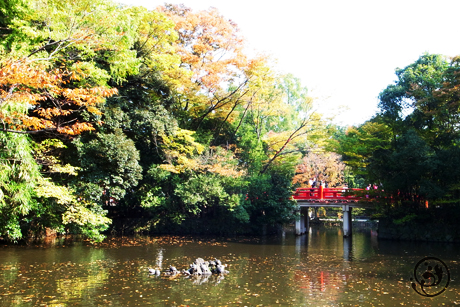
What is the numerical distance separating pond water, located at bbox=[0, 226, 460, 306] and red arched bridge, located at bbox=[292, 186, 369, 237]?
230 inches

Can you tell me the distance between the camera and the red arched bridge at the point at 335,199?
21625mm

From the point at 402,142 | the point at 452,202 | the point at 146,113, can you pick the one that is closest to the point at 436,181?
the point at 452,202

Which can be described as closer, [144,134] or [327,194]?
[144,134]

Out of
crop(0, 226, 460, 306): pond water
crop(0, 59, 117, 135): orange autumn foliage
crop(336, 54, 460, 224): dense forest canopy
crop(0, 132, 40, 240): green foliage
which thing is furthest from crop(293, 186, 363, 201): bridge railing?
crop(0, 59, 117, 135): orange autumn foliage

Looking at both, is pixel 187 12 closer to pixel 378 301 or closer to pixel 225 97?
pixel 225 97

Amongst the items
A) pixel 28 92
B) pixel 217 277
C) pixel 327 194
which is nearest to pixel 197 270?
pixel 217 277

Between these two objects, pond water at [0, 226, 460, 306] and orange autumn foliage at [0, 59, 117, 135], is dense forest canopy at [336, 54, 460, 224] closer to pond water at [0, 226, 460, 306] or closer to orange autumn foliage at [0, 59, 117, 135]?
pond water at [0, 226, 460, 306]

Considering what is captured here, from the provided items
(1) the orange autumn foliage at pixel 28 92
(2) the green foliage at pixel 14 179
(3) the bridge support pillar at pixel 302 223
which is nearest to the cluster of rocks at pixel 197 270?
(1) the orange autumn foliage at pixel 28 92

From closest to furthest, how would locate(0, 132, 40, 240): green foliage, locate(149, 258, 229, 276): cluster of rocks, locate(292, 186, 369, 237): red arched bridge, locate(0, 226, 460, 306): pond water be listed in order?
locate(0, 226, 460, 306): pond water
locate(149, 258, 229, 276): cluster of rocks
locate(0, 132, 40, 240): green foliage
locate(292, 186, 369, 237): red arched bridge

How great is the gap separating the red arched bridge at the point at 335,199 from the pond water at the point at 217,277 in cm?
584

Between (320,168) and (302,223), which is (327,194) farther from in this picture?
(320,168)

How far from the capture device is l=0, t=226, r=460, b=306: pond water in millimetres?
7484

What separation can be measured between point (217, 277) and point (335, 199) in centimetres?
1420

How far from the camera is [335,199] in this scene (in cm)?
2222
